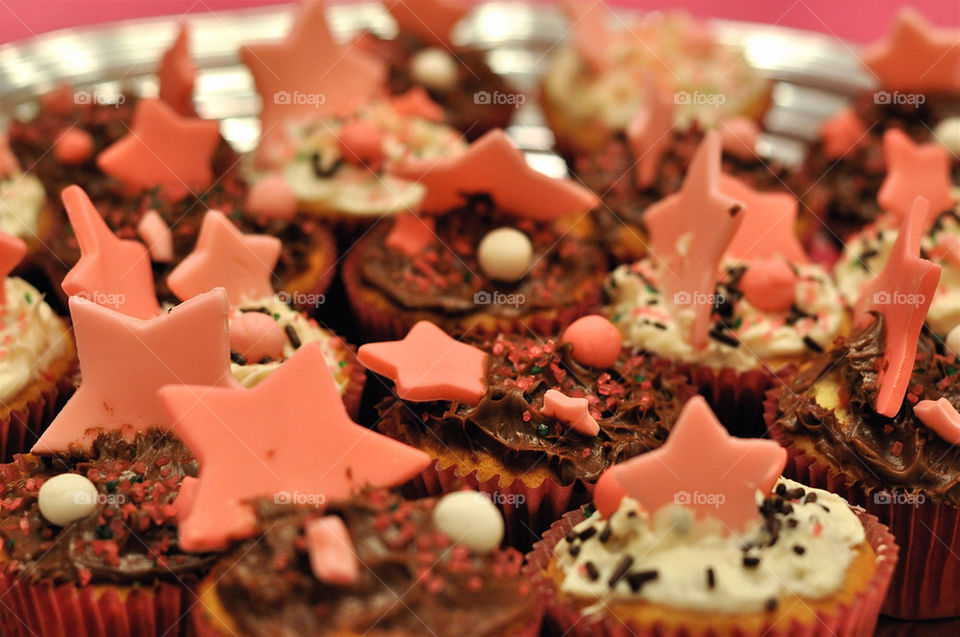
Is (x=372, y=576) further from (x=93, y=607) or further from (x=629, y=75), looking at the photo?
(x=629, y=75)

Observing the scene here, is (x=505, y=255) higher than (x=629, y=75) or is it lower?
lower

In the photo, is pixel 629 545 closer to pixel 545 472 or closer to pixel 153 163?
pixel 545 472

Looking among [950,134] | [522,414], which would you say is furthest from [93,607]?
[950,134]

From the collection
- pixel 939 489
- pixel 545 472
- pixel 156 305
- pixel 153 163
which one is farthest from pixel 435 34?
pixel 939 489

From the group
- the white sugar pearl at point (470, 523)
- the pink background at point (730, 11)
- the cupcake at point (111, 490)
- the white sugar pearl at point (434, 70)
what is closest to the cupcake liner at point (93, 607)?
the cupcake at point (111, 490)

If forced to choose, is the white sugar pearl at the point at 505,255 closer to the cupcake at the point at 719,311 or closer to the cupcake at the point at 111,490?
the cupcake at the point at 719,311
